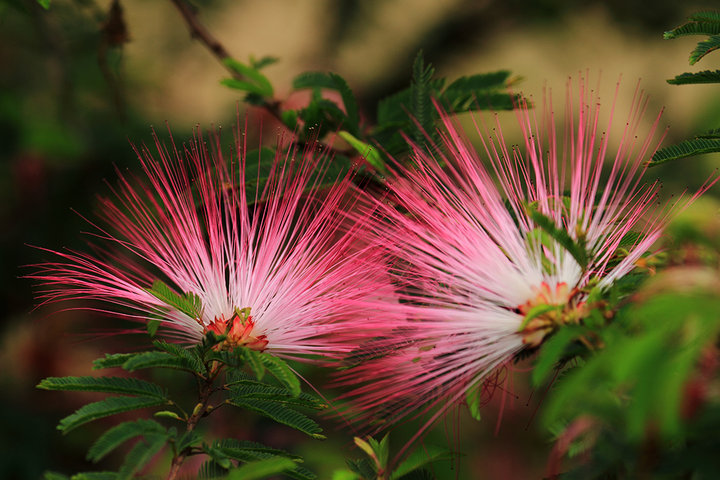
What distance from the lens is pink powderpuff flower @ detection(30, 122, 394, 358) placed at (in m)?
1.45

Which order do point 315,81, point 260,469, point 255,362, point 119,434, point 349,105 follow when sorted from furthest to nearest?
point 315,81
point 349,105
point 255,362
point 119,434
point 260,469

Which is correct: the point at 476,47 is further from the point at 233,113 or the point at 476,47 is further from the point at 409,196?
the point at 409,196

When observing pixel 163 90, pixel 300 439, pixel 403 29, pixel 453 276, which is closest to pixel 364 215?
pixel 453 276

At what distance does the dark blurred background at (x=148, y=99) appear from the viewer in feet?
8.63

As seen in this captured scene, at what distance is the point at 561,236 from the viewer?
113 cm

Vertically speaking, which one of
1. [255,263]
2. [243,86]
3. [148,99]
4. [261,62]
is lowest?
[255,263]

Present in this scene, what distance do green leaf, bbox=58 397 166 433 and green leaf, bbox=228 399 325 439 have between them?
0.17 metres

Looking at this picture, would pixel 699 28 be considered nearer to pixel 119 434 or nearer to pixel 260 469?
pixel 260 469

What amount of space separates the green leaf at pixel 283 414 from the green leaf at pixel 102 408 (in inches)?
6.5

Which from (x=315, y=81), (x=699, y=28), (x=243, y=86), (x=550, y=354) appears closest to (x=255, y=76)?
(x=243, y=86)

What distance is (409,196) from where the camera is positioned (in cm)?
143

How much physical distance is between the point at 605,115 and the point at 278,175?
4737 millimetres

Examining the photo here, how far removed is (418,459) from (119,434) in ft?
1.91

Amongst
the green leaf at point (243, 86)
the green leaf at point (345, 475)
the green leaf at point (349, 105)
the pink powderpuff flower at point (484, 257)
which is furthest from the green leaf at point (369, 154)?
the green leaf at point (345, 475)
